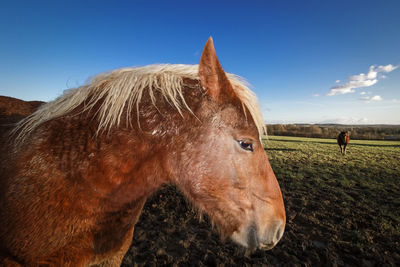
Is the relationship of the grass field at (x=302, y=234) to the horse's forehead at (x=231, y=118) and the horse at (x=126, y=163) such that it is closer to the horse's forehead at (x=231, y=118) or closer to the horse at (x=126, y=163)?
the horse at (x=126, y=163)

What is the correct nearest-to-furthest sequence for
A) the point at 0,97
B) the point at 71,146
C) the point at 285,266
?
1. the point at 71,146
2. the point at 0,97
3. the point at 285,266

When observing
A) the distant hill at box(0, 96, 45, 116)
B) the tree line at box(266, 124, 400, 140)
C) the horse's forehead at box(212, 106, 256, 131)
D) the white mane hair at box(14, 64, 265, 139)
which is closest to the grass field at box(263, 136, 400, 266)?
the horse's forehead at box(212, 106, 256, 131)

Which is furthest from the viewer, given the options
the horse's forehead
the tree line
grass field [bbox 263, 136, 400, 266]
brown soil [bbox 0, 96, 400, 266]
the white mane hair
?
the tree line

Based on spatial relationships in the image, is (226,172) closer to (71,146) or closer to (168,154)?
(168,154)

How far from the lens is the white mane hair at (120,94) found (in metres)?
1.35

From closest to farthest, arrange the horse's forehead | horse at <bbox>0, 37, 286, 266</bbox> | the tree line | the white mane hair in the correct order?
horse at <bbox>0, 37, 286, 266</bbox>
the white mane hair
the horse's forehead
the tree line

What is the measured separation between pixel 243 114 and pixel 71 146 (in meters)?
1.37

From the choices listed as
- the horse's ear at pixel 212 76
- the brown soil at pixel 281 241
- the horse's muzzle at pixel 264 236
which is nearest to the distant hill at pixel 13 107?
the brown soil at pixel 281 241

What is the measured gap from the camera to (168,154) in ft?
4.67

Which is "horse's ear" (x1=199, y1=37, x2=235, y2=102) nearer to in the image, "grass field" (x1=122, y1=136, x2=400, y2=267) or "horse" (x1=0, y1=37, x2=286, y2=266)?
"horse" (x1=0, y1=37, x2=286, y2=266)

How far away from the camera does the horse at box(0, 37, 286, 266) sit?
116cm

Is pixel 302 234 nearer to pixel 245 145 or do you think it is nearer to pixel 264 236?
pixel 264 236

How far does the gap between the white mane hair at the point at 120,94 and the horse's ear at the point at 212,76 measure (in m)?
0.13

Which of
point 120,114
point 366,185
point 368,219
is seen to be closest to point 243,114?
point 120,114
